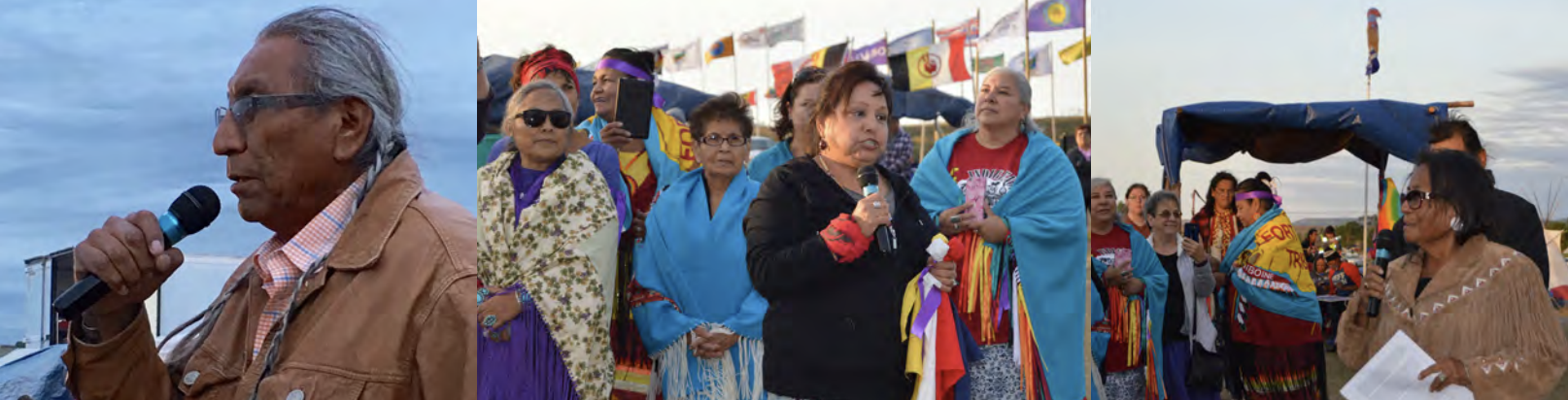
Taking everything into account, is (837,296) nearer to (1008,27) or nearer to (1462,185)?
(1008,27)

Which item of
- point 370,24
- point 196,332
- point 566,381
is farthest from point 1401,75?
point 196,332

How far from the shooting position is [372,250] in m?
2.64

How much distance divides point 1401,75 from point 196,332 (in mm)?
3949

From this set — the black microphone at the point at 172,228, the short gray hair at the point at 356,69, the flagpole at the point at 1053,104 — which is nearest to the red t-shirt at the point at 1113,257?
the flagpole at the point at 1053,104

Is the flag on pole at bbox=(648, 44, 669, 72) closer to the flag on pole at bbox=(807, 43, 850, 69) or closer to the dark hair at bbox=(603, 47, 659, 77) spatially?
the dark hair at bbox=(603, 47, 659, 77)

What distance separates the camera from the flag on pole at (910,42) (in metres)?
3.98

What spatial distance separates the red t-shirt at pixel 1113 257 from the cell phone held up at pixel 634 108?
63.2 inches

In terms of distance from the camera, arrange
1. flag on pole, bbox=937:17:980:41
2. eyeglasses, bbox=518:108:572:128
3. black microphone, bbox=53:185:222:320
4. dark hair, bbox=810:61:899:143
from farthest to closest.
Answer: eyeglasses, bbox=518:108:572:128, flag on pole, bbox=937:17:980:41, dark hair, bbox=810:61:899:143, black microphone, bbox=53:185:222:320

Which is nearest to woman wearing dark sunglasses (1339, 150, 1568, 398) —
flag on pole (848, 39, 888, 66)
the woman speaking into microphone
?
the woman speaking into microphone

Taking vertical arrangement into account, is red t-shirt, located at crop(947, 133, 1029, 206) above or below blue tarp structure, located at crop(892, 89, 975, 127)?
below

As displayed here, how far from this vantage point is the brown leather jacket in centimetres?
258

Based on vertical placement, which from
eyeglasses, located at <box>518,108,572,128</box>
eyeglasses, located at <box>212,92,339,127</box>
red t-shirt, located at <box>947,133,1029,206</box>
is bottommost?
red t-shirt, located at <box>947,133,1029,206</box>

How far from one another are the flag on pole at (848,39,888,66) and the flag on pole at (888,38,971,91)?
26mm

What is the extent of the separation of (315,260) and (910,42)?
1.92 metres
